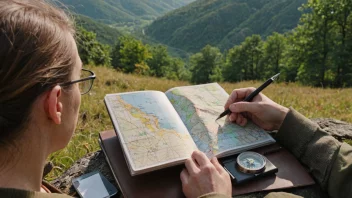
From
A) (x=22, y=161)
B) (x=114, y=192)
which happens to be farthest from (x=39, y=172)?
(x=114, y=192)

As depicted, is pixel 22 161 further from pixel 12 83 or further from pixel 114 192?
pixel 114 192

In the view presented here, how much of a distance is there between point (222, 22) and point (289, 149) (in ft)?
505

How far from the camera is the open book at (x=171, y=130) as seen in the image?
5.16ft

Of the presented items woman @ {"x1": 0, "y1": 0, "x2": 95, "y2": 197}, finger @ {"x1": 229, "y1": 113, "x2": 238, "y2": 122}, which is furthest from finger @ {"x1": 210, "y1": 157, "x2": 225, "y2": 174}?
woman @ {"x1": 0, "y1": 0, "x2": 95, "y2": 197}

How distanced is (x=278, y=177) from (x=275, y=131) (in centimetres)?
54

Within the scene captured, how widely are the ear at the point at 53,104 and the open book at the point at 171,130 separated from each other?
0.49m

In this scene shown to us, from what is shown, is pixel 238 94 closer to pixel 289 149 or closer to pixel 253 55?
pixel 289 149

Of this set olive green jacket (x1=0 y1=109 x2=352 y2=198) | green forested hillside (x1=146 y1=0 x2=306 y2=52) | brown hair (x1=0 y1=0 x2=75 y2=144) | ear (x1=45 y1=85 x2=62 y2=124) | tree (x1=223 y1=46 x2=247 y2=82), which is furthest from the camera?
green forested hillside (x1=146 y1=0 x2=306 y2=52)

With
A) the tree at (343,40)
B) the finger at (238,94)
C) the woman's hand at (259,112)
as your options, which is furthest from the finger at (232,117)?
the tree at (343,40)

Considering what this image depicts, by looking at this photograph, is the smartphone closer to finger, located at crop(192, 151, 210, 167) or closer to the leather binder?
the leather binder

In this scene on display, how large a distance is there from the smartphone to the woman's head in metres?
0.50

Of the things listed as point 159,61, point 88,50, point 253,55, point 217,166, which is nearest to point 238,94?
point 217,166

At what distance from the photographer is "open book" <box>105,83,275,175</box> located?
5.16ft

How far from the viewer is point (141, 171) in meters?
1.47
